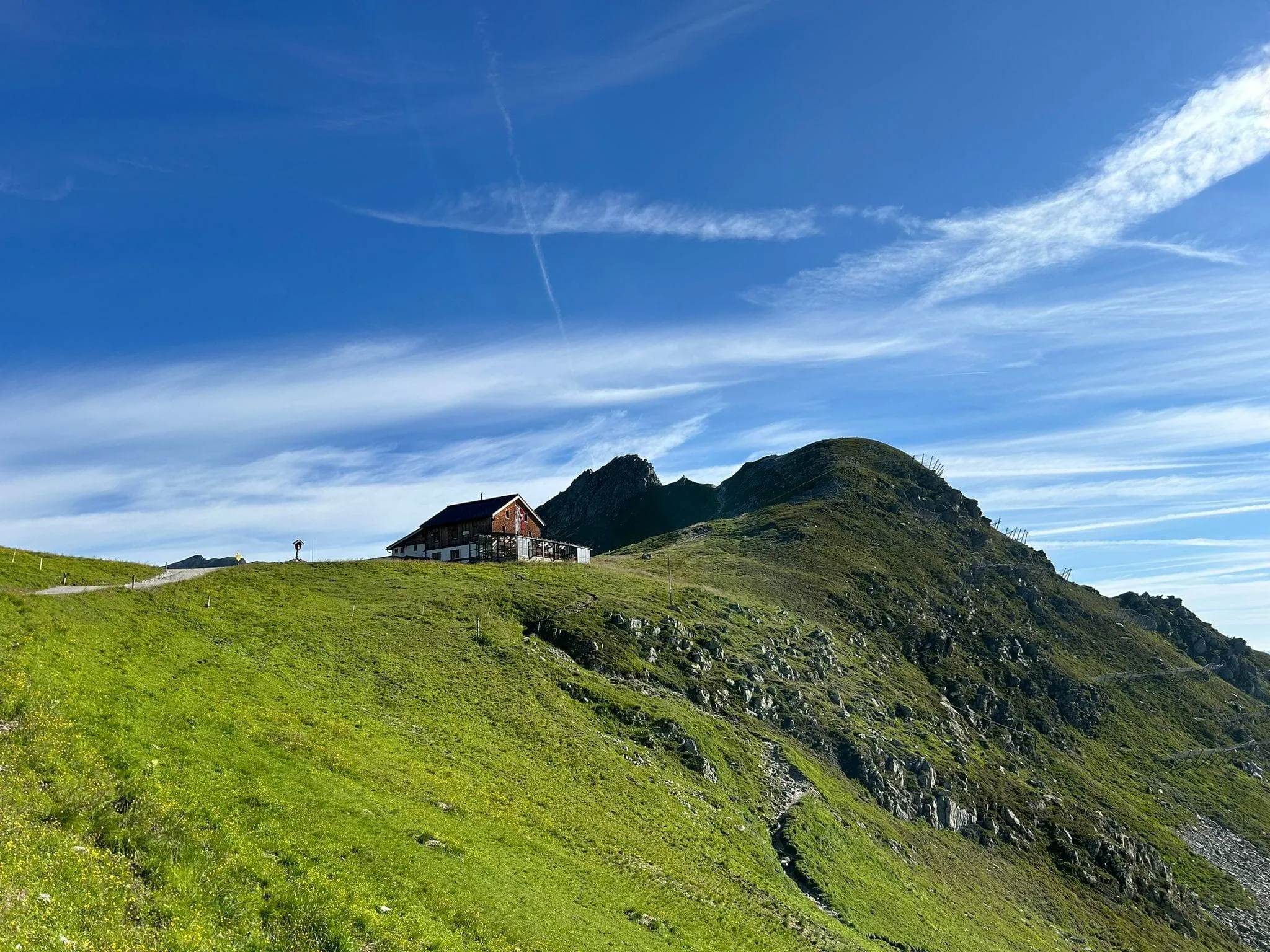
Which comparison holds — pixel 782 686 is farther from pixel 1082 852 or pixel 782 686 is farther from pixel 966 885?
pixel 1082 852

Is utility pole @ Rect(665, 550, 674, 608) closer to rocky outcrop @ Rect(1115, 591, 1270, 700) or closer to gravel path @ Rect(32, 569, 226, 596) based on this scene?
gravel path @ Rect(32, 569, 226, 596)

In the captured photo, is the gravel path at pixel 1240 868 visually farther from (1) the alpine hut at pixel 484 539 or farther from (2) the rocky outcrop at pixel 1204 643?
(1) the alpine hut at pixel 484 539

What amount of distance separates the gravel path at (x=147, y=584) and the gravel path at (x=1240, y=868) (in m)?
127

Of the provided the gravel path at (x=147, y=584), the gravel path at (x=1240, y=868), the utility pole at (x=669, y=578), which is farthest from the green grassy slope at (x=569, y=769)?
the gravel path at (x=1240, y=868)

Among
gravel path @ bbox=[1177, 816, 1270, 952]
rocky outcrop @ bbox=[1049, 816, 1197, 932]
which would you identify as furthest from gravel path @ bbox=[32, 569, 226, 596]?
gravel path @ bbox=[1177, 816, 1270, 952]

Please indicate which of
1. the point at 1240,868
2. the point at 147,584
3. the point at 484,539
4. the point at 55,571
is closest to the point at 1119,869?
the point at 1240,868

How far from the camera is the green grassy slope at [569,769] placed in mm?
25078

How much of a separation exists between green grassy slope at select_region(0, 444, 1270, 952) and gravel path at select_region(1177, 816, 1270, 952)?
2831 mm

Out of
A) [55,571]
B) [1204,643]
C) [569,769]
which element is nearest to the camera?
[569,769]

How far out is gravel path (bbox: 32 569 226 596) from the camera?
53.6 metres

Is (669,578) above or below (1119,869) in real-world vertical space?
above

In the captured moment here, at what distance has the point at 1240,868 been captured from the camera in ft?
347

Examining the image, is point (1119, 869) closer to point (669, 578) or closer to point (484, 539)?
Answer: point (669, 578)

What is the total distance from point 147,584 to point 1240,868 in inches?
5606
